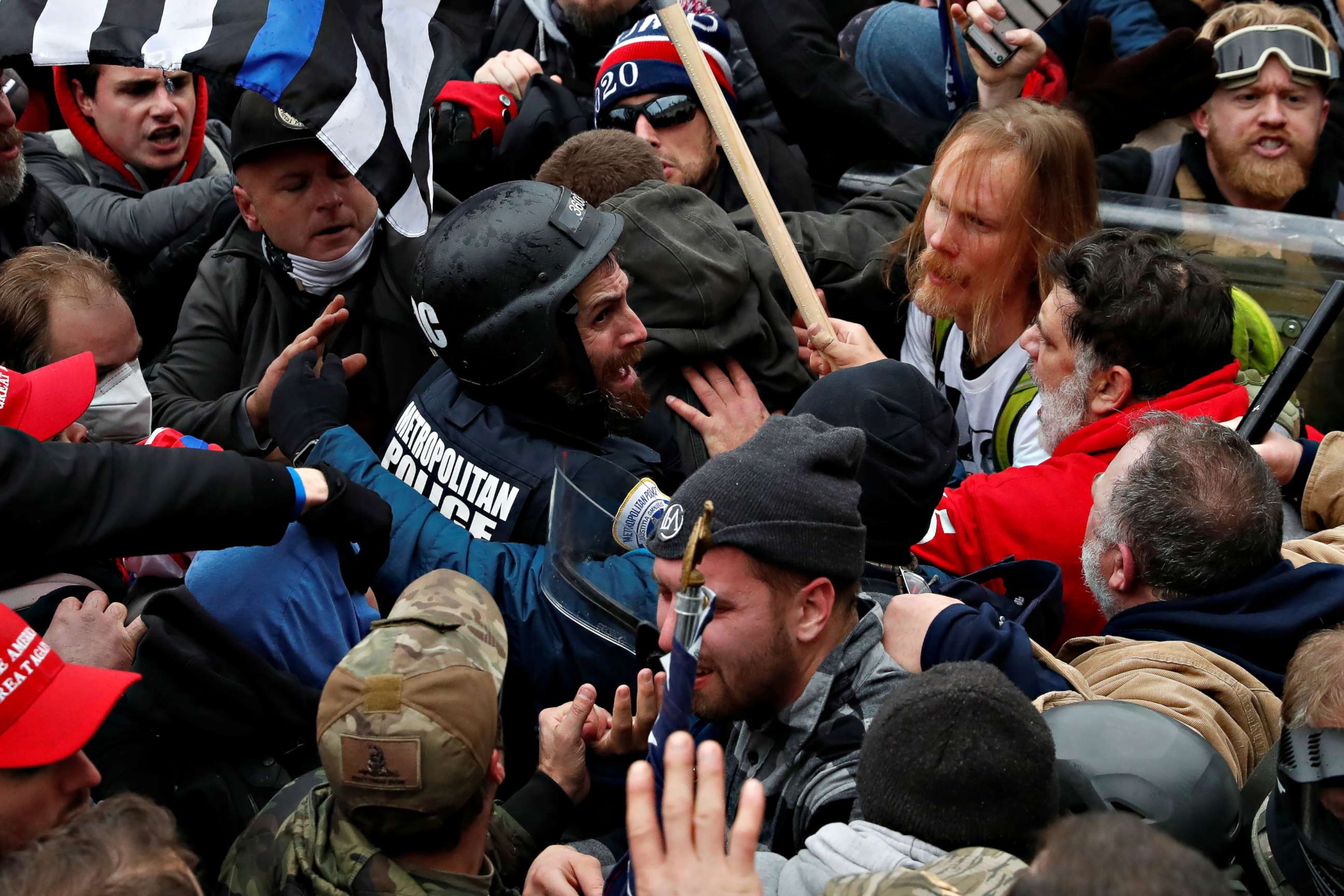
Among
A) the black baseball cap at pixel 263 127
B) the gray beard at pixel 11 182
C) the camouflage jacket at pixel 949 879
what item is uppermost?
the black baseball cap at pixel 263 127

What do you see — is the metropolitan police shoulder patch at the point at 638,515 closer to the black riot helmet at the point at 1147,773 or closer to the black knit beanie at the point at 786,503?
the black knit beanie at the point at 786,503

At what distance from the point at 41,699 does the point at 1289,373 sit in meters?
3.05

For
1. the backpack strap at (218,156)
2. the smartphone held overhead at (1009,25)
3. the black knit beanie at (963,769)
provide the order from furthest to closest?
the backpack strap at (218,156) → the smartphone held overhead at (1009,25) → the black knit beanie at (963,769)

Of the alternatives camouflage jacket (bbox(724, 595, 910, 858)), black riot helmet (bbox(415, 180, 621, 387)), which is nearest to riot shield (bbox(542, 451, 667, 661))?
black riot helmet (bbox(415, 180, 621, 387))

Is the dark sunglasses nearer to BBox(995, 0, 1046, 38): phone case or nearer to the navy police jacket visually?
BBox(995, 0, 1046, 38): phone case

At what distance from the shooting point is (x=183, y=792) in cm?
235

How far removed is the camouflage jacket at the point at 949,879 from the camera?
152cm

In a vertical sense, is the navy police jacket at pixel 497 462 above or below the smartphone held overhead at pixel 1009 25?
below

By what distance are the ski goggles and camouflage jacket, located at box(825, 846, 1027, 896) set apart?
4.65m

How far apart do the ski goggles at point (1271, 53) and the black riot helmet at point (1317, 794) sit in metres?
4.01

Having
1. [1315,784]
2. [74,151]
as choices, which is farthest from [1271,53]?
[74,151]

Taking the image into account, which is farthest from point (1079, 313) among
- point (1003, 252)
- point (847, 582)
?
point (847, 582)

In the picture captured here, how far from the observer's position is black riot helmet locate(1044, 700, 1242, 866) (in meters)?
1.99

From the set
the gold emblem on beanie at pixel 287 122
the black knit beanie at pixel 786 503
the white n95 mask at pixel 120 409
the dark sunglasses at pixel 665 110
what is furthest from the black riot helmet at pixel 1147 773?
the dark sunglasses at pixel 665 110
